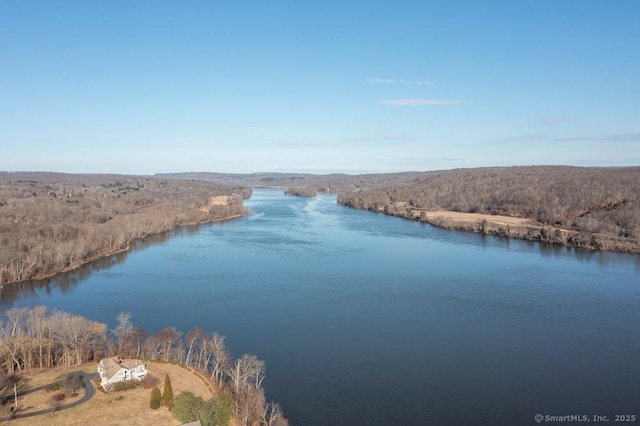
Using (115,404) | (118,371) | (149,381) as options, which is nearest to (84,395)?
(118,371)

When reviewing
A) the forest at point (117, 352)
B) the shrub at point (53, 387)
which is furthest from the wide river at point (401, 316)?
the shrub at point (53, 387)

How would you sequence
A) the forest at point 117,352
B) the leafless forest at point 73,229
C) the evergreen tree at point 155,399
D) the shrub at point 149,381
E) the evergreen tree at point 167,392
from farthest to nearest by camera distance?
the leafless forest at point 73,229 < the shrub at point 149,381 < the forest at point 117,352 < the evergreen tree at point 167,392 < the evergreen tree at point 155,399

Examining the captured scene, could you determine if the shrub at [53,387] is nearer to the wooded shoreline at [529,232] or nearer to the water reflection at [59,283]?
the water reflection at [59,283]

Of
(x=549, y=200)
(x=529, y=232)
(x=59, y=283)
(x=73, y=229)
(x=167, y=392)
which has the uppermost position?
→ (x=549, y=200)

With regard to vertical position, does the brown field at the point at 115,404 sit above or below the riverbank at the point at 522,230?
below

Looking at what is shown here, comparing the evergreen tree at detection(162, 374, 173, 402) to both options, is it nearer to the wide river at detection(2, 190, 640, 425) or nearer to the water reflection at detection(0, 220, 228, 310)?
the wide river at detection(2, 190, 640, 425)

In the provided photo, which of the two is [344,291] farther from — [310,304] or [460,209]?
[460,209]

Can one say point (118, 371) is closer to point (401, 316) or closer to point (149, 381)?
point (149, 381)
